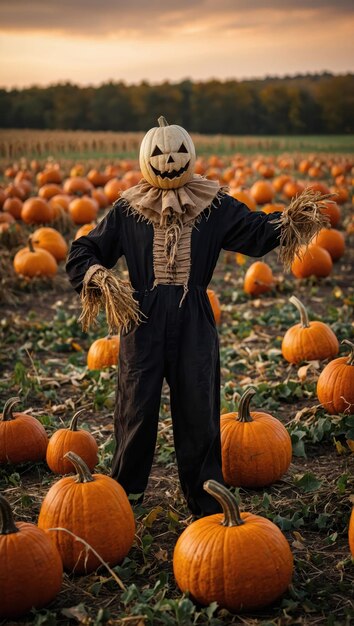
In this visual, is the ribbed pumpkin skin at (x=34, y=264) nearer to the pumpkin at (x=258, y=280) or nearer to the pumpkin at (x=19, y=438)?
the pumpkin at (x=258, y=280)

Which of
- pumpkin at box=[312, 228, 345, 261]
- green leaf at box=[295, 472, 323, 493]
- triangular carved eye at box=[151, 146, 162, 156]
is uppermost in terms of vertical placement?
triangular carved eye at box=[151, 146, 162, 156]

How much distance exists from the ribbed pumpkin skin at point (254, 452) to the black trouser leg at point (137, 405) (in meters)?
0.61

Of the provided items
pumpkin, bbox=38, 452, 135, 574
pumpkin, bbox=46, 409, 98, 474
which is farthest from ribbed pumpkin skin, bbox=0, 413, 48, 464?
pumpkin, bbox=38, 452, 135, 574

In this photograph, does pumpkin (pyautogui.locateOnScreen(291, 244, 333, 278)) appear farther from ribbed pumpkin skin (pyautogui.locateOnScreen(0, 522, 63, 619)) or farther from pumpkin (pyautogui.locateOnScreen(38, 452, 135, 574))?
ribbed pumpkin skin (pyautogui.locateOnScreen(0, 522, 63, 619))

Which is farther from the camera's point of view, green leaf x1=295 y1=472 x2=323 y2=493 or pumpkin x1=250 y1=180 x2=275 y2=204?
pumpkin x1=250 y1=180 x2=275 y2=204

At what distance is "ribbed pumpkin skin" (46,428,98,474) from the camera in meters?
4.89

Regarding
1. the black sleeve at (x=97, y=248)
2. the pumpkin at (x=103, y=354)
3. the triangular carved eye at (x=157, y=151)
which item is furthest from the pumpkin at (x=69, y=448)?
the pumpkin at (x=103, y=354)

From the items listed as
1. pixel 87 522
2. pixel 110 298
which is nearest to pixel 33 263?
pixel 110 298

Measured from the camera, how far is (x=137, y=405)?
4.23m

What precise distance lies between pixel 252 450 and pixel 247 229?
1457 millimetres

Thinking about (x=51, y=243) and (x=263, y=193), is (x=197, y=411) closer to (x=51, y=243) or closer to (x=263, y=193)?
(x=51, y=243)

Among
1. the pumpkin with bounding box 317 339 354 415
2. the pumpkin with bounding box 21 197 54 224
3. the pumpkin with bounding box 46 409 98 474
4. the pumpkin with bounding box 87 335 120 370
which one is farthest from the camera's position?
the pumpkin with bounding box 21 197 54 224

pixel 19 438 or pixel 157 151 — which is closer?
pixel 157 151

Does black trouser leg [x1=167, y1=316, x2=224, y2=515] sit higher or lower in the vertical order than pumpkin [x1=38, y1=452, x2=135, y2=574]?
higher
